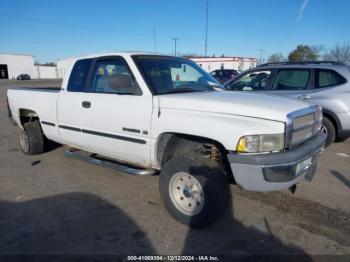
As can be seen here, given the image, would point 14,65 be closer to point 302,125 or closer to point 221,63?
point 221,63

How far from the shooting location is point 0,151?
6453 millimetres

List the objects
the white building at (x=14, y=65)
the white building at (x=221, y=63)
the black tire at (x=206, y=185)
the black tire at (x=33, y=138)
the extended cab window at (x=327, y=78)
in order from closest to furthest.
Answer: the black tire at (x=206, y=185) → the black tire at (x=33, y=138) → the extended cab window at (x=327, y=78) → the white building at (x=221, y=63) → the white building at (x=14, y=65)

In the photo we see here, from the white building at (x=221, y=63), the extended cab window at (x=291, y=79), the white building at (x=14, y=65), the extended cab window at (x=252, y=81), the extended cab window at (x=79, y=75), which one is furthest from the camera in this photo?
the white building at (x=14, y=65)

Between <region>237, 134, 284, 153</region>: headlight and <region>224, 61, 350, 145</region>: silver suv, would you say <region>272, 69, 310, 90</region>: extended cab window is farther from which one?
<region>237, 134, 284, 153</region>: headlight

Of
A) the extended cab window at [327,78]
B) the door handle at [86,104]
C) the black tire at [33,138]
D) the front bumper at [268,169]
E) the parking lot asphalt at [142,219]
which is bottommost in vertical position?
the parking lot asphalt at [142,219]

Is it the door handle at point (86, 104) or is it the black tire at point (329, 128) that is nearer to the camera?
the door handle at point (86, 104)

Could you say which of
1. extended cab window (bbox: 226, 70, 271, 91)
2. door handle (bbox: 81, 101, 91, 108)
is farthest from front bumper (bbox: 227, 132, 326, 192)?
extended cab window (bbox: 226, 70, 271, 91)

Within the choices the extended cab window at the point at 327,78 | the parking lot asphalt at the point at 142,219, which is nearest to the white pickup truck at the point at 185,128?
the parking lot asphalt at the point at 142,219

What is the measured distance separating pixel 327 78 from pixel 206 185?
4425 mm

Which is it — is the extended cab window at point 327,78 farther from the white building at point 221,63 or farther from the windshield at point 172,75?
the white building at point 221,63

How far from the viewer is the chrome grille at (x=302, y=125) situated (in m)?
2.91

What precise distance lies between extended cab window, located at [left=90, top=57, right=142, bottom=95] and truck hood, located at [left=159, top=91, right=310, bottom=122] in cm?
52

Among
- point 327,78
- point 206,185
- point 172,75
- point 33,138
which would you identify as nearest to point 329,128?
point 327,78

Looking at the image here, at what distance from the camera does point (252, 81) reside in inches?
277
